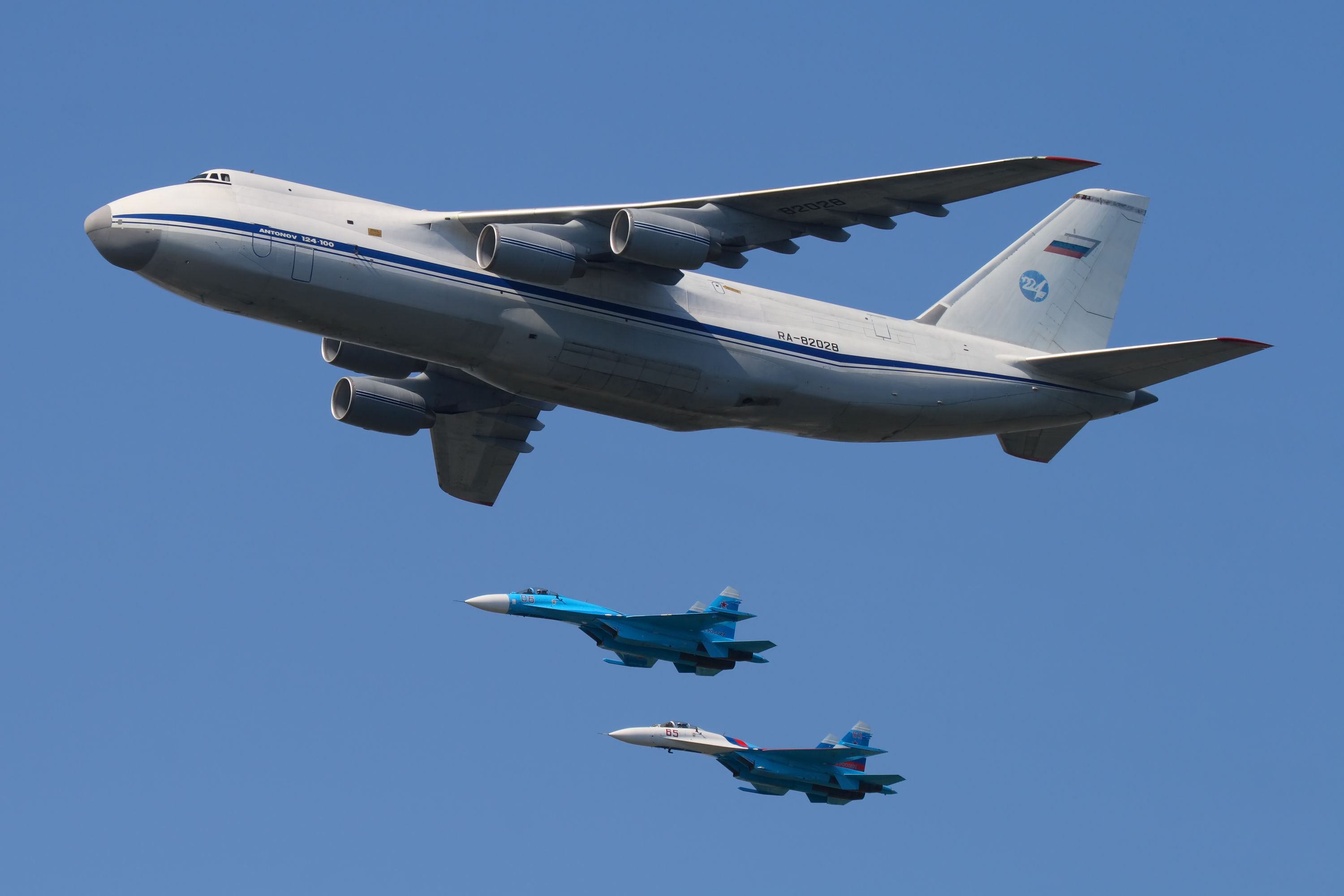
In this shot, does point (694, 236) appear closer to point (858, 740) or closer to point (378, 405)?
point (378, 405)

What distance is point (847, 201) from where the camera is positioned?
24062 millimetres

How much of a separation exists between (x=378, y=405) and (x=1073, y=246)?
1304 centimetres

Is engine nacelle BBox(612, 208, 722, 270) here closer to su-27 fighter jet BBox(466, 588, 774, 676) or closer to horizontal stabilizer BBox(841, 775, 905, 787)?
su-27 fighter jet BBox(466, 588, 774, 676)

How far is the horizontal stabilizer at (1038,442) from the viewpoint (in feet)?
95.6

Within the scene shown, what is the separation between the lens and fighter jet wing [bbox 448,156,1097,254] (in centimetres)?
2328

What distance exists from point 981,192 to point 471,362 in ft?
25.8

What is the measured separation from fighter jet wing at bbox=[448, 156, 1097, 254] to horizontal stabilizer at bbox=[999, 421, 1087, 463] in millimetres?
6249

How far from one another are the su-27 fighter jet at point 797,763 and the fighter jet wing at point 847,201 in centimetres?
1475

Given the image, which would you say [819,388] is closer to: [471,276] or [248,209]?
[471,276]

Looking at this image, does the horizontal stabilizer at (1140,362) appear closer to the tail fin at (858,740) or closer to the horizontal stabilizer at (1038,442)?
the horizontal stabilizer at (1038,442)

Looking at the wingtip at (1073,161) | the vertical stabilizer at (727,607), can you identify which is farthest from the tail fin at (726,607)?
the wingtip at (1073,161)

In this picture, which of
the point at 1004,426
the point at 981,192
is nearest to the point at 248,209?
the point at 981,192

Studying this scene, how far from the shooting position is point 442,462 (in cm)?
2988

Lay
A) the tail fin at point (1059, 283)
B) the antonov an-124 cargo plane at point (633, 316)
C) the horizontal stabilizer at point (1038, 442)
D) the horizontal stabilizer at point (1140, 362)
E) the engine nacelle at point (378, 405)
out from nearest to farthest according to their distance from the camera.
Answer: the antonov an-124 cargo plane at point (633, 316) < the horizontal stabilizer at point (1140, 362) < the engine nacelle at point (378, 405) < the tail fin at point (1059, 283) < the horizontal stabilizer at point (1038, 442)
